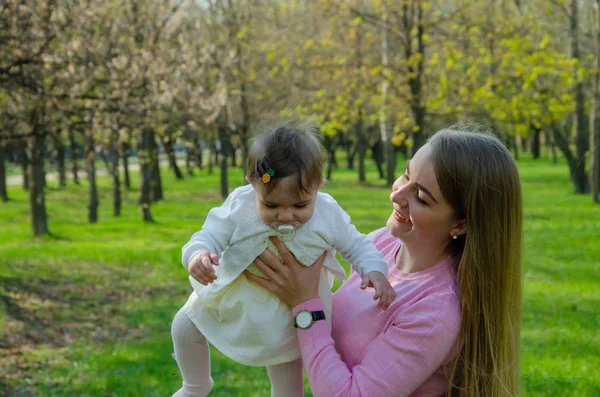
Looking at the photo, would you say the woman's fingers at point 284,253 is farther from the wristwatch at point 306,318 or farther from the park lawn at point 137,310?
the park lawn at point 137,310

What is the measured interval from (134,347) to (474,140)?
547 cm

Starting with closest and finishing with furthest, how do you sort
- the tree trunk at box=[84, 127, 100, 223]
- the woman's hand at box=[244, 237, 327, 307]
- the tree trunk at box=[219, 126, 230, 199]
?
the woman's hand at box=[244, 237, 327, 307] < the tree trunk at box=[84, 127, 100, 223] < the tree trunk at box=[219, 126, 230, 199]

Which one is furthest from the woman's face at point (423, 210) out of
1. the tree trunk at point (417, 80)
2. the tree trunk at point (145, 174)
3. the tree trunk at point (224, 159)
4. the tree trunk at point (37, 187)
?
the tree trunk at point (224, 159)

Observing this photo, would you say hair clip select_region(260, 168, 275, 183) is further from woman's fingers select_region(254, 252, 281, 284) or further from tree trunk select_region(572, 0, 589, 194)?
tree trunk select_region(572, 0, 589, 194)

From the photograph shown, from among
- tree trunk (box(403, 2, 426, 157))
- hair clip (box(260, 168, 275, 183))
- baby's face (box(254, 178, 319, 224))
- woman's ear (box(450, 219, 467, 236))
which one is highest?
tree trunk (box(403, 2, 426, 157))

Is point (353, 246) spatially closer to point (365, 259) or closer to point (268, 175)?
point (365, 259)

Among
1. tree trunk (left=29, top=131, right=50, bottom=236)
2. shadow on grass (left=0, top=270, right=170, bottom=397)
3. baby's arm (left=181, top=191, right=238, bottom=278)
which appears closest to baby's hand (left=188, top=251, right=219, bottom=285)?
baby's arm (left=181, top=191, right=238, bottom=278)

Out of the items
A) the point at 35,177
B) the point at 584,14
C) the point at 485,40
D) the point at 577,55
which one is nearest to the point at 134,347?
the point at 35,177

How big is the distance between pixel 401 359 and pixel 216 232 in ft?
2.60

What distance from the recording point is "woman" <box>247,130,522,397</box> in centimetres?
228

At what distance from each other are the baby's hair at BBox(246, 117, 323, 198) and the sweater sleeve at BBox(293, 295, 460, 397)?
1.81 ft

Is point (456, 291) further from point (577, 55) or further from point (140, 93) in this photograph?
point (577, 55)

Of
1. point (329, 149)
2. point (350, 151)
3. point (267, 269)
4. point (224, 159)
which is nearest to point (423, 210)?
point (267, 269)

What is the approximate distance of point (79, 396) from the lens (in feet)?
18.6
